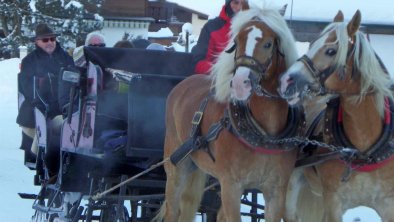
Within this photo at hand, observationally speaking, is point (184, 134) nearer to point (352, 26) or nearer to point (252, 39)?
point (252, 39)

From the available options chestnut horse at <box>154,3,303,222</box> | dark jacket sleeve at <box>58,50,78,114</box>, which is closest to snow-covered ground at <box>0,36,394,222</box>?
dark jacket sleeve at <box>58,50,78,114</box>

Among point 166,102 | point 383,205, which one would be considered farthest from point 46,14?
point 383,205

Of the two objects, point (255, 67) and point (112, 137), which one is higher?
point (255, 67)

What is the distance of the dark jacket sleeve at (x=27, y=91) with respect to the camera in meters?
7.46

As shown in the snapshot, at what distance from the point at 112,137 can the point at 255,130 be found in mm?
1737

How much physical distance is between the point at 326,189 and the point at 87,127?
2.27 metres

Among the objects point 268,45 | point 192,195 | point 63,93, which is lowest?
point 192,195

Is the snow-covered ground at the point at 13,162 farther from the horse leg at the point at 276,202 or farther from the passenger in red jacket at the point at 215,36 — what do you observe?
the horse leg at the point at 276,202

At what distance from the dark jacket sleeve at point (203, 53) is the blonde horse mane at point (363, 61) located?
1.84m

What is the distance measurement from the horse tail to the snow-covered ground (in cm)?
273

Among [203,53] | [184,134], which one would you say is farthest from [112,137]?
[203,53]

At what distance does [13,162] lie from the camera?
1273 centimetres

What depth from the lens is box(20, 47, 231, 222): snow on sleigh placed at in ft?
20.3

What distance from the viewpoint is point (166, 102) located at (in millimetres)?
6230
